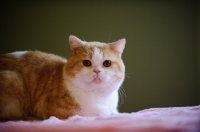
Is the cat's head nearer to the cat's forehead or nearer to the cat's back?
the cat's forehead

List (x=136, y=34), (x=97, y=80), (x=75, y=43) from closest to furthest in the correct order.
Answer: (x=97, y=80), (x=75, y=43), (x=136, y=34)

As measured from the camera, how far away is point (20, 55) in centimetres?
167

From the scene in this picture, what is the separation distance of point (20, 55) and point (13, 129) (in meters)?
0.86

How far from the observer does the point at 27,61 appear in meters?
1.62

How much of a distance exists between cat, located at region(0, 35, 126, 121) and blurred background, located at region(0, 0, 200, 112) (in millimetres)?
765

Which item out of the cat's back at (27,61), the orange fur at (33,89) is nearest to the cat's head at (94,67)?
the orange fur at (33,89)

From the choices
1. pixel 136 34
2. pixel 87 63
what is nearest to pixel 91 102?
pixel 87 63

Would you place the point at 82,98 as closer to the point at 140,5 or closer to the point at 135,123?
the point at 135,123

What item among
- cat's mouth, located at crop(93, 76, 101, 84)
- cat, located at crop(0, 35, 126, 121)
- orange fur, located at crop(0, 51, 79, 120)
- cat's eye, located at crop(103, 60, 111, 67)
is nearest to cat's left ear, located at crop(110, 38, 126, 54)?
cat, located at crop(0, 35, 126, 121)

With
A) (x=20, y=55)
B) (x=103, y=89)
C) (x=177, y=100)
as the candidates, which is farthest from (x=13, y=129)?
(x=177, y=100)

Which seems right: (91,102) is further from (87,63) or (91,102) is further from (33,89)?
(33,89)

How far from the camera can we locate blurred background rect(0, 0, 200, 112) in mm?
2266

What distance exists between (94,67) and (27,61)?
2.00 ft

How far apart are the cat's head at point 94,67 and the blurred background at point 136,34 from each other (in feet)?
2.68
